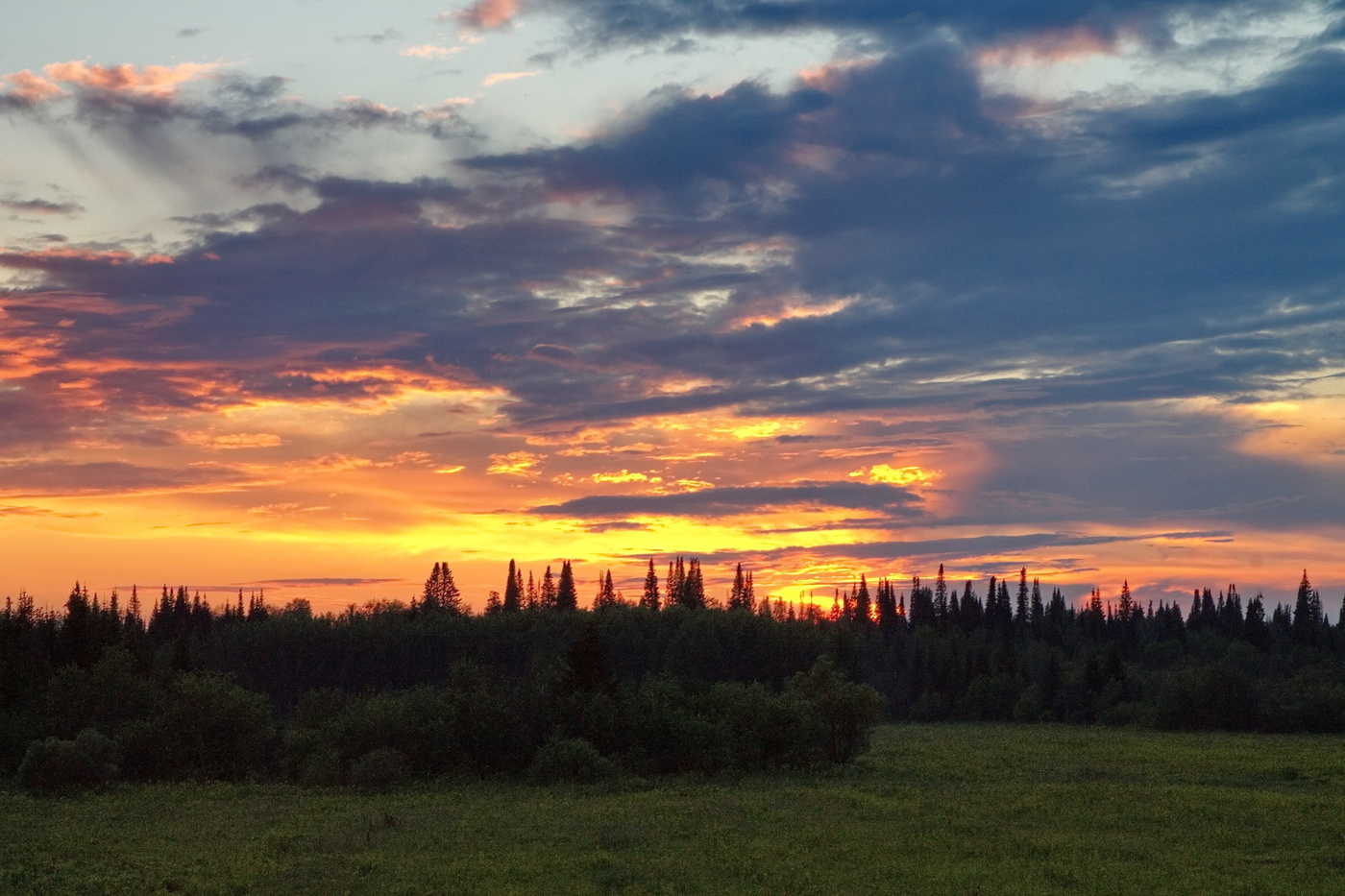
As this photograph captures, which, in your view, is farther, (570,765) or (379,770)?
(570,765)

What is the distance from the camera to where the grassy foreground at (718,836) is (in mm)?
35500

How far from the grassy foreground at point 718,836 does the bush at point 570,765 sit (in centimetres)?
248

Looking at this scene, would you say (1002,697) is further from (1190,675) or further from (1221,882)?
(1221,882)

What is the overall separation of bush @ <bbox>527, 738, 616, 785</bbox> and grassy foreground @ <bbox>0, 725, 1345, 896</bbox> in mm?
2481

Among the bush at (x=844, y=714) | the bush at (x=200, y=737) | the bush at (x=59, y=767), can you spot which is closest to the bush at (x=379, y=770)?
the bush at (x=200, y=737)

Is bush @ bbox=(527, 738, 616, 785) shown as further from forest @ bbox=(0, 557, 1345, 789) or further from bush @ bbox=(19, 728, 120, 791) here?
bush @ bbox=(19, 728, 120, 791)

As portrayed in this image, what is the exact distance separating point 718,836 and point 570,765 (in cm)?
2168

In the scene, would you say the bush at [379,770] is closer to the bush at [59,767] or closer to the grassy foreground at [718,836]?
the grassy foreground at [718,836]

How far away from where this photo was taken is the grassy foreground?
3550 centimetres

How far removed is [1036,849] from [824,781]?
23.6 m

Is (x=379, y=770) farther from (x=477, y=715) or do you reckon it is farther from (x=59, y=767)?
(x=59, y=767)

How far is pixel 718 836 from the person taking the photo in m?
43.0

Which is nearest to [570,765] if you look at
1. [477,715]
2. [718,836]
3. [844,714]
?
[477,715]

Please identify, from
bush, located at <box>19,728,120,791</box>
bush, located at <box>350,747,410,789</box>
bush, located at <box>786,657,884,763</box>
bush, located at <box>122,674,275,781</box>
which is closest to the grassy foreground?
bush, located at <box>19,728,120,791</box>
